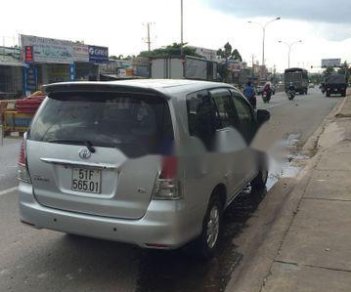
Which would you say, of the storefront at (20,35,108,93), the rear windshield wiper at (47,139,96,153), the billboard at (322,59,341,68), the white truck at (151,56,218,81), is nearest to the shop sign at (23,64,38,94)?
the storefront at (20,35,108,93)

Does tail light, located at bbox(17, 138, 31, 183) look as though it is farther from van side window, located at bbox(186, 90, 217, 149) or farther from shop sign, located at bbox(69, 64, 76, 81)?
shop sign, located at bbox(69, 64, 76, 81)

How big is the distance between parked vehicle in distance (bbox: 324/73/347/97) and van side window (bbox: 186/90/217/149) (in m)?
43.6

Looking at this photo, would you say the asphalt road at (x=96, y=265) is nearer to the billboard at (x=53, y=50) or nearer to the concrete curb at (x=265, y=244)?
the concrete curb at (x=265, y=244)

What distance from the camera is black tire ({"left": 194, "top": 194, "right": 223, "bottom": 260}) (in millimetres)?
4781

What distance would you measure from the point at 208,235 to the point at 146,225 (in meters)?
0.92

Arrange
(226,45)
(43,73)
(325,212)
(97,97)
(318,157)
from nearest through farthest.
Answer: (97,97)
(325,212)
(318,157)
(43,73)
(226,45)

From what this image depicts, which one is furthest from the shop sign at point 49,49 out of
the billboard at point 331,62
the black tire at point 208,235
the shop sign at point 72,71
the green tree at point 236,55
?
the billboard at point 331,62

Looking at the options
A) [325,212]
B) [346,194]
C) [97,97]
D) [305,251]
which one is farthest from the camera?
[346,194]

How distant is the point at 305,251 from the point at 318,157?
576cm

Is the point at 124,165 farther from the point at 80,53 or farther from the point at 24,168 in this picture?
the point at 80,53

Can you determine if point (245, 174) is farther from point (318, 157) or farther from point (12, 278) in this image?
point (318, 157)

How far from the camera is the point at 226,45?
5384 inches

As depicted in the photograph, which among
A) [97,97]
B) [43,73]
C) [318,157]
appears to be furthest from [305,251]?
[43,73]

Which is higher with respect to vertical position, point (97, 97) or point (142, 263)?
point (97, 97)
